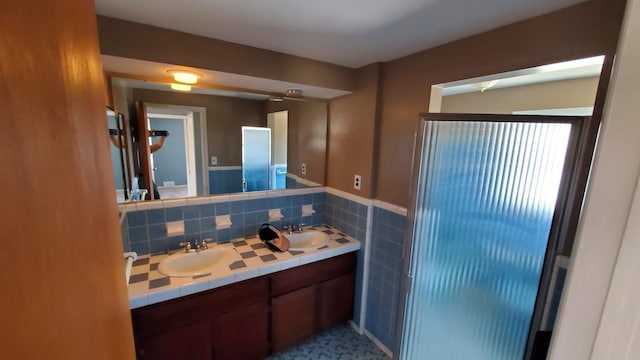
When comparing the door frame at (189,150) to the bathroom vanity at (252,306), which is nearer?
the bathroom vanity at (252,306)

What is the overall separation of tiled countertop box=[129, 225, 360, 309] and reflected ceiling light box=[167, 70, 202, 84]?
128 centimetres

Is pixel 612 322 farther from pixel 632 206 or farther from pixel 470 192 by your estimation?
pixel 470 192

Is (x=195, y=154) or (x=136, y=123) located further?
(x=195, y=154)

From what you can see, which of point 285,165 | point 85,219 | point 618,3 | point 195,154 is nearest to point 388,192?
point 285,165

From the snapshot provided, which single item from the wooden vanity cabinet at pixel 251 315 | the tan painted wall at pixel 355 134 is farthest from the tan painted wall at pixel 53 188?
the tan painted wall at pixel 355 134

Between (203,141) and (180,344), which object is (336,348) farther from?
(203,141)

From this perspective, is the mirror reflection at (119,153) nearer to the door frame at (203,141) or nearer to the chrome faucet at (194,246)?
the door frame at (203,141)

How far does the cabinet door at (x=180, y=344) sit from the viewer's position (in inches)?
59.3

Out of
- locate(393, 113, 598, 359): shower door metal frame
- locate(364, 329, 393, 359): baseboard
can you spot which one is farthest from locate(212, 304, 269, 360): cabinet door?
locate(393, 113, 598, 359): shower door metal frame

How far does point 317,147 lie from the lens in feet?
8.52

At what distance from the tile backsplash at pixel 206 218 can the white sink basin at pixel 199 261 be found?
14 centimetres

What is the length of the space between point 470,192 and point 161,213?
6.73ft

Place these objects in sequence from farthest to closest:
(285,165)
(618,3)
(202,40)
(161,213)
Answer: (285,165) → (161,213) → (202,40) → (618,3)

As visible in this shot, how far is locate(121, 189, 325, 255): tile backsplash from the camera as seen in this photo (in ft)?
6.03
